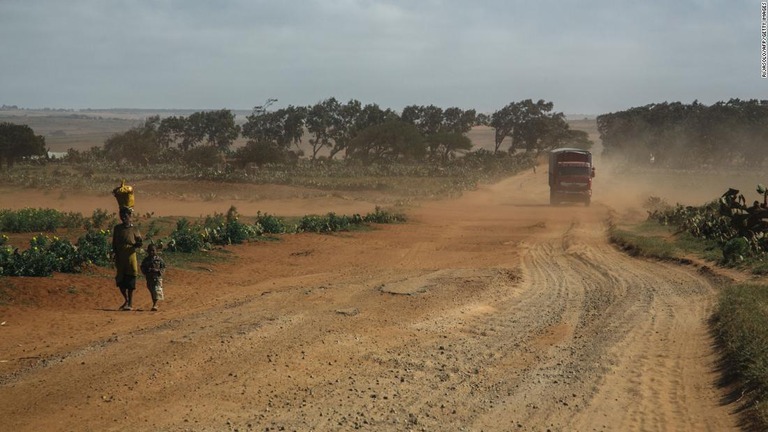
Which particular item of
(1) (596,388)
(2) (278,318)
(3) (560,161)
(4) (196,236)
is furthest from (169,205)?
(1) (596,388)

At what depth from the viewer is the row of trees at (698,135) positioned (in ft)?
267

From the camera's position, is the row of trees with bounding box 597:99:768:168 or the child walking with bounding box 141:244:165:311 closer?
the child walking with bounding box 141:244:165:311

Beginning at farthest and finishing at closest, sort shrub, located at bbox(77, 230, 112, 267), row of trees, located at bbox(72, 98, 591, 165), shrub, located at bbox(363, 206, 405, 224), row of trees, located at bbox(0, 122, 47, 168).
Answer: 1. row of trees, located at bbox(72, 98, 591, 165)
2. row of trees, located at bbox(0, 122, 47, 168)
3. shrub, located at bbox(363, 206, 405, 224)
4. shrub, located at bbox(77, 230, 112, 267)

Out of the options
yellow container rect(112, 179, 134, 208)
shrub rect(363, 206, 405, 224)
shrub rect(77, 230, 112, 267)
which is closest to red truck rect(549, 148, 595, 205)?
shrub rect(363, 206, 405, 224)

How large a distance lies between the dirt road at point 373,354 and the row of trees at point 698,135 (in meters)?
71.2

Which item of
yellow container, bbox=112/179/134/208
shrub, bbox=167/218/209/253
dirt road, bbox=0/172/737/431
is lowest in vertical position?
dirt road, bbox=0/172/737/431

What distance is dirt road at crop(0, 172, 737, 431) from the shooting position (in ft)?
24.7

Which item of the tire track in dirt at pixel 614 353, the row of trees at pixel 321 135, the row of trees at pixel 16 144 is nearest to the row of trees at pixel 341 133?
the row of trees at pixel 321 135

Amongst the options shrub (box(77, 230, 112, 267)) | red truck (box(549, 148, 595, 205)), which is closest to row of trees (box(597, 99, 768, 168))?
red truck (box(549, 148, 595, 205))

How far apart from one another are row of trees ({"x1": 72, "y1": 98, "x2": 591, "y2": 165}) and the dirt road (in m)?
53.3

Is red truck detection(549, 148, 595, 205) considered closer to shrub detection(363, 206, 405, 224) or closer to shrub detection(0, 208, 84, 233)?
shrub detection(363, 206, 405, 224)

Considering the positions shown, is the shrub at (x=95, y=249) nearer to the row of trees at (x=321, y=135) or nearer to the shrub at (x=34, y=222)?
the shrub at (x=34, y=222)

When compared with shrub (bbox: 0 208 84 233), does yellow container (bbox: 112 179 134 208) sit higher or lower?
higher

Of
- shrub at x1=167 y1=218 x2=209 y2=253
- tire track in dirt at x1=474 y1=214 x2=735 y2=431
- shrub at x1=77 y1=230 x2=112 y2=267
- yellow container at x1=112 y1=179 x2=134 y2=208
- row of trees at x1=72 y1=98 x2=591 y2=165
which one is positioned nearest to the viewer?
tire track in dirt at x1=474 y1=214 x2=735 y2=431
